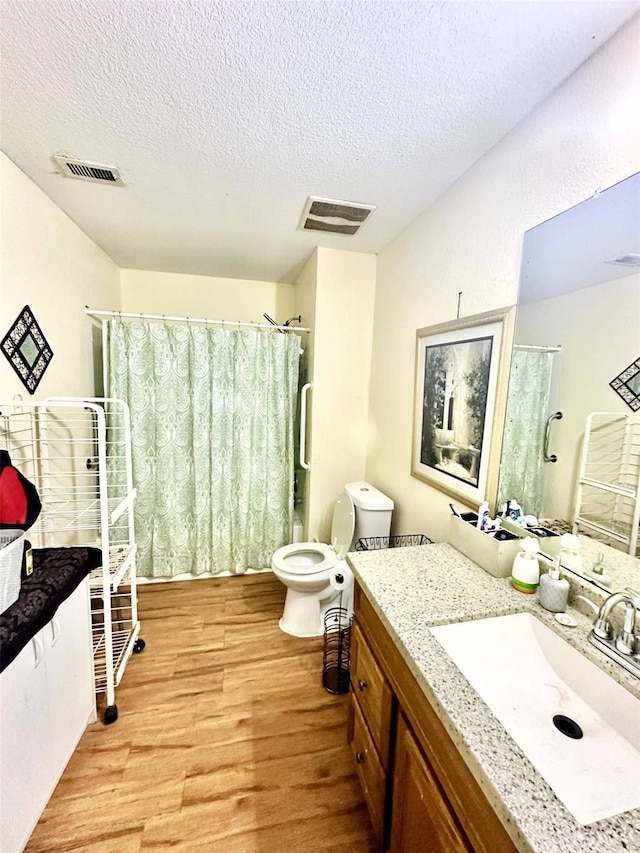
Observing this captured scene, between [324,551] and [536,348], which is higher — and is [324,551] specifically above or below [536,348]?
below

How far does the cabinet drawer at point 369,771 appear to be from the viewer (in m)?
1.01

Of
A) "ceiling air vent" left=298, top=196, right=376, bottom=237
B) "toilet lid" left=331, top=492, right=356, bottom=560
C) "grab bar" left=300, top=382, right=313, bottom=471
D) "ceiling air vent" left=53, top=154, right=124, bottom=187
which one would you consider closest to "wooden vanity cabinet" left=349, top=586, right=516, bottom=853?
"toilet lid" left=331, top=492, right=356, bottom=560

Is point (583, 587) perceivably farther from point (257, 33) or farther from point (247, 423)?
point (247, 423)

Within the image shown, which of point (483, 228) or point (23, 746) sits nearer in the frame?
point (23, 746)

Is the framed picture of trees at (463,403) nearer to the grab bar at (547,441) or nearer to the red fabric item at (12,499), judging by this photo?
the grab bar at (547,441)

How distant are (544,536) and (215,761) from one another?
4.92 ft

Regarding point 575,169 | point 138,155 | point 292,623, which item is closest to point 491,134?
point 575,169

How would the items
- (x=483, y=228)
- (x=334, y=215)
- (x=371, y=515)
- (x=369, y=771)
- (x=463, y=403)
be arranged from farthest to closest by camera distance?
(x=371, y=515) < (x=334, y=215) < (x=463, y=403) < (x=483, y=228) < (x=369, y=771)

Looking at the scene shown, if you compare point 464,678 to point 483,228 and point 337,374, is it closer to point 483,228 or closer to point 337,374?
point 483,228

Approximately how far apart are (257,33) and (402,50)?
0.40 m

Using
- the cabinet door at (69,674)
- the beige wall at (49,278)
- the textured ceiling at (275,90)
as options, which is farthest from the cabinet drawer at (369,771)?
the textured ceiling at (275,90)

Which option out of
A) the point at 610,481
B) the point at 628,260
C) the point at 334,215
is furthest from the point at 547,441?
the point at 334,215

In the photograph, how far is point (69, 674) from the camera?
1.26 metres

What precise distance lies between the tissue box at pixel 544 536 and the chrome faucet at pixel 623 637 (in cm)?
25
